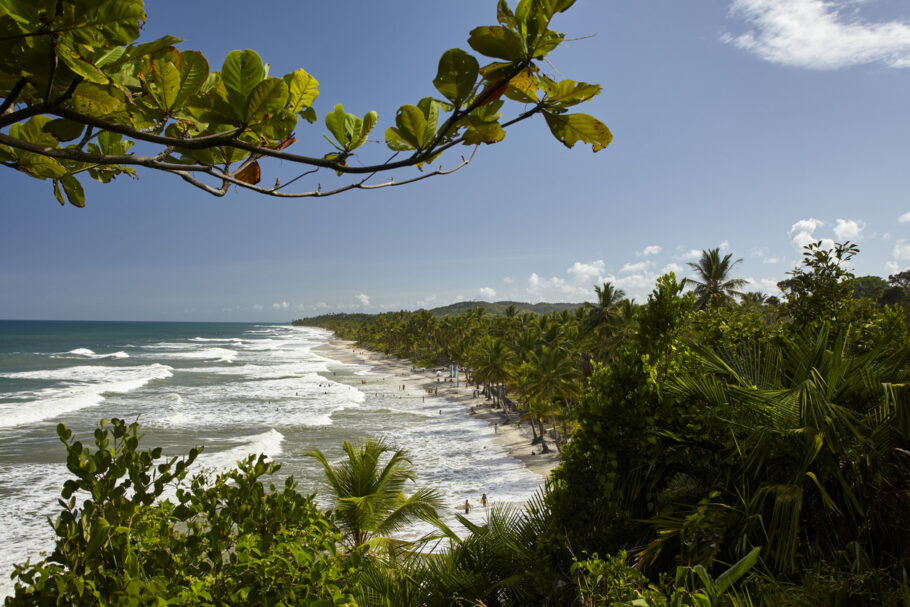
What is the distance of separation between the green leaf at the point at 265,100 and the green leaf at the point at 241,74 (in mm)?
12

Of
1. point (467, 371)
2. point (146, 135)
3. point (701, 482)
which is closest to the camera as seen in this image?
point (146, 135)

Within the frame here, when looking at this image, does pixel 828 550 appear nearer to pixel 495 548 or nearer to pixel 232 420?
pixel 495 548

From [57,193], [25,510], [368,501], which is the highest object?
[57,193]

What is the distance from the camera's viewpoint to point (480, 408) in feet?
115

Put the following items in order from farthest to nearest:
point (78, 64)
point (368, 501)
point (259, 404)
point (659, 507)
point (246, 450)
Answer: point (259, 404) < point (246, 450) < point (368, 501) < point (659, 507) < point (78, 64)

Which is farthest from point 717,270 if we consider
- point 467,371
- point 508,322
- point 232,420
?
point 232,420

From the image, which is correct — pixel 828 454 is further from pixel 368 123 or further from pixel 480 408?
pixel 480 408

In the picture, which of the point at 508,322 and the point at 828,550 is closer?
the point at 828,550

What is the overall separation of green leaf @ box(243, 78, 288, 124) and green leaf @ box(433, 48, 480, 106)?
1.22 ft

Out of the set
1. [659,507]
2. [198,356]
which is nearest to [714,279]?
[659,507]

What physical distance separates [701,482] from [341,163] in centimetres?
475

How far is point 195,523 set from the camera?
2.59 meters

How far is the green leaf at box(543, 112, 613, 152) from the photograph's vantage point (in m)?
1.22

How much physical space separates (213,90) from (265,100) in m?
0.29
